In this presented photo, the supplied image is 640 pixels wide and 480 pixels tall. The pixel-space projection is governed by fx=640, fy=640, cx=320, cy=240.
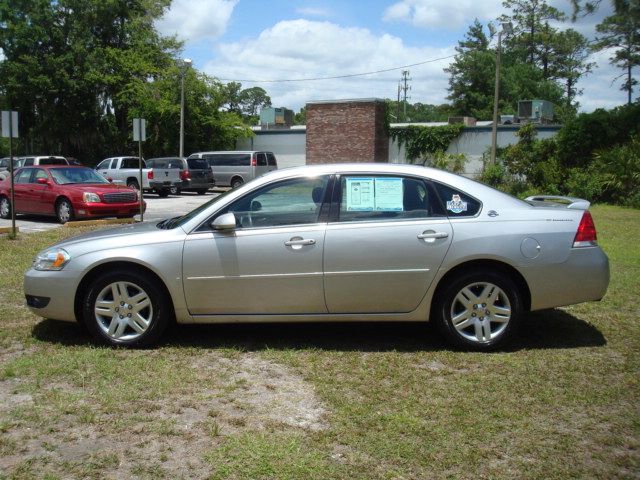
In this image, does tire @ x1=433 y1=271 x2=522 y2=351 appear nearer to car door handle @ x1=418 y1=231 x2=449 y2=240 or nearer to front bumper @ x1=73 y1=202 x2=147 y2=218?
car door handle @ x1=418 y1=231 x2=449 y2=240

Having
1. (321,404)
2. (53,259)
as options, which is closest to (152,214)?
(53,259)

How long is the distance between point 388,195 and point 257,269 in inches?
50.2

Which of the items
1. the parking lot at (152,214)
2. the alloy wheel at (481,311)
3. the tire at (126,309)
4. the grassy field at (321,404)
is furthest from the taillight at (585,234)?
the parking lot at (152,214)

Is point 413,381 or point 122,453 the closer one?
point 122,453

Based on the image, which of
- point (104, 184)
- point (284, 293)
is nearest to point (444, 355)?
point (284, 293)

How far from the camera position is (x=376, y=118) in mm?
36812

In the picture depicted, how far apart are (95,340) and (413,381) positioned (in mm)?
2795

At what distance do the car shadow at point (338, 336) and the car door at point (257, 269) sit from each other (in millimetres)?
420

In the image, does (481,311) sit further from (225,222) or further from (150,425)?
(150,425)

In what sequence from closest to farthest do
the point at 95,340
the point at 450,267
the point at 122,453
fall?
the point at 122,453
the point at 450,267
the point at 95,340

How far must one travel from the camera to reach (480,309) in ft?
17.3

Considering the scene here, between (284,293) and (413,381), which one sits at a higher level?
(284,293)

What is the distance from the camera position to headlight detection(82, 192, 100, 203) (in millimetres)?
15164

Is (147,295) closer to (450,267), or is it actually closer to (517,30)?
(450,267)
